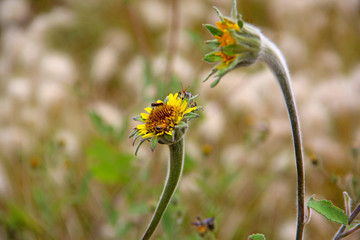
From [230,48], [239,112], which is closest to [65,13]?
[239,112]

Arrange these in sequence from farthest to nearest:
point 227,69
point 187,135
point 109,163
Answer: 1. point 187,135
2. point 109,163
3. point 227,69

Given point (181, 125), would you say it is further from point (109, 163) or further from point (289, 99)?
point (109, 163)

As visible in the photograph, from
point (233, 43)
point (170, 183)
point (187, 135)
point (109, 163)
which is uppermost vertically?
point (187, 135)

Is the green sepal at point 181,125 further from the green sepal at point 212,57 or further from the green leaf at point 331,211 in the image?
the green leaf at point 331,211

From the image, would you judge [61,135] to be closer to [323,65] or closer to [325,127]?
[325,127]

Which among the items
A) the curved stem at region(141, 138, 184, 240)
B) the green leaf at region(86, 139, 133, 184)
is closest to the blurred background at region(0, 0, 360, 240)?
the green leaf at region(86, 139, 133, 184)

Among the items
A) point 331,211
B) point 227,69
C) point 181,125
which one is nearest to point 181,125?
point 181,125
